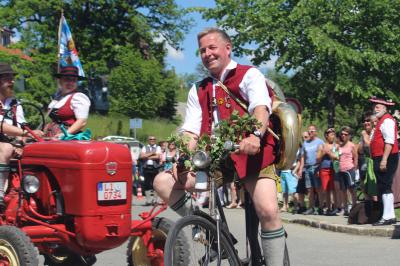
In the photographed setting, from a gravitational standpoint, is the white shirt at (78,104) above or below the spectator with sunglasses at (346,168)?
above

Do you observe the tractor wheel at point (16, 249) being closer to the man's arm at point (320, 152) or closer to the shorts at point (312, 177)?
the man's arm at point (320, 152)

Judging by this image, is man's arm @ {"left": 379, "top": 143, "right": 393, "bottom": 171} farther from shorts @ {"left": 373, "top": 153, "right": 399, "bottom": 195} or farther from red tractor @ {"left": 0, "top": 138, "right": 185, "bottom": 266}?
red tractor @ {"left": 0, "top": 138, "right": 185, "bottom": 266}

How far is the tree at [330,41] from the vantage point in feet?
86.1

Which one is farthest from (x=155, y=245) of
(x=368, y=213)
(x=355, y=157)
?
(x=355, y=157)

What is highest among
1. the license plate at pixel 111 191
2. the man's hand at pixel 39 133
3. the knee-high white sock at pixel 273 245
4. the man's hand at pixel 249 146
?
the man's hand at pixel 39 133

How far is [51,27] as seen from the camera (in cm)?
5594

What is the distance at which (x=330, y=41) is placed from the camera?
2591 centimetres

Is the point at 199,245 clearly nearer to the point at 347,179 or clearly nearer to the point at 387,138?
the point at 387,138

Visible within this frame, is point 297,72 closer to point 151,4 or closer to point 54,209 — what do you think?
point 54,209

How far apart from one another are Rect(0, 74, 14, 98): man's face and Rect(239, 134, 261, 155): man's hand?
2897 mm

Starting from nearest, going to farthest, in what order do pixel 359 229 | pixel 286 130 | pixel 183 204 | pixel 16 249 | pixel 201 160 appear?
pixel 201 160 → pixel 286 130 → pixel 183 204 → pixel 16 249 → pixel 359 229

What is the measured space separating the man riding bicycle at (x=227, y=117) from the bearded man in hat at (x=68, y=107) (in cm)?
158

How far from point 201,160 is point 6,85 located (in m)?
2.70

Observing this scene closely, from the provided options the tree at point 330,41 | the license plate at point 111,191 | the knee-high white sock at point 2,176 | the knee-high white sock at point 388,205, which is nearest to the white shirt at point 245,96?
the license plate at point 111,191
